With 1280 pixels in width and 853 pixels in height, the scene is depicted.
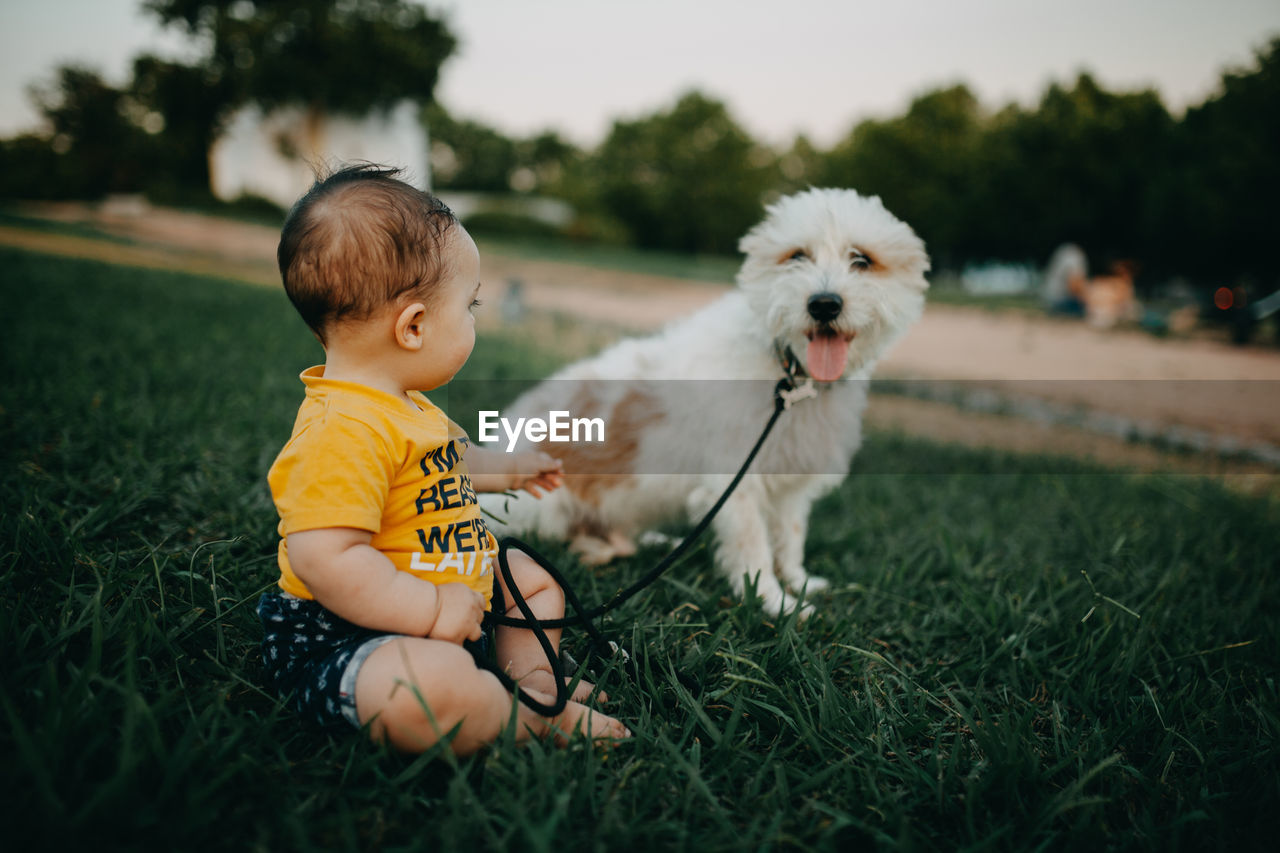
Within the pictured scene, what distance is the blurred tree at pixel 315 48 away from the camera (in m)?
22.3

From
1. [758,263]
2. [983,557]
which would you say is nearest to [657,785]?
[758,263]

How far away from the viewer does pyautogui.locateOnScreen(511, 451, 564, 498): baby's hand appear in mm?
1837

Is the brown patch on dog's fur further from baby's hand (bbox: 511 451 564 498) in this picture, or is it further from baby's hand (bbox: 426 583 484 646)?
baby's hand (bbox: 426 583 484 646)

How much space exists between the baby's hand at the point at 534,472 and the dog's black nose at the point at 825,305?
1.11 m

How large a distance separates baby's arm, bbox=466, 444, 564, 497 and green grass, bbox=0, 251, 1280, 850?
21.2 inches

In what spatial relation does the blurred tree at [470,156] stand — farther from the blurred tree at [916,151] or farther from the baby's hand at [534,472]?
the baby's hand at [534,472]

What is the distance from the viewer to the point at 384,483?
4.47 feet

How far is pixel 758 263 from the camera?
259 cm

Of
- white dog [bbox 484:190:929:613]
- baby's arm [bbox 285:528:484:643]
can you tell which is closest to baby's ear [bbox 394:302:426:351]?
baby's arm [bbox 285:528:484:643]

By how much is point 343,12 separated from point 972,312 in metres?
23.3

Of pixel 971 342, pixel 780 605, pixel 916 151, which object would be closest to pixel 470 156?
pixel 916 151

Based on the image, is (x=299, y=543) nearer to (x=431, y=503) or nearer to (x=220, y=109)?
(x=431, y=503)

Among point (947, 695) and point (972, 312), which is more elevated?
point (972, 312)

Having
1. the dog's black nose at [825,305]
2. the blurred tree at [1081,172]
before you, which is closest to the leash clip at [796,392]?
the dog's black nose at [825,305]
